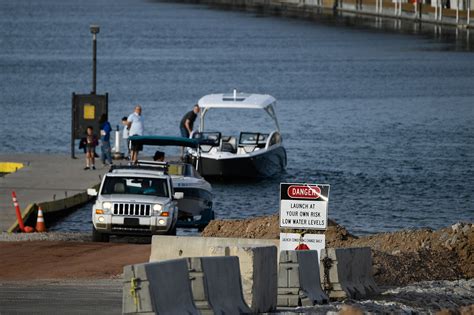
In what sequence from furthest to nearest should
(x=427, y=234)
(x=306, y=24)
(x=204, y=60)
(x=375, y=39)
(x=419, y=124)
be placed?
(x=306, y=24) → (x=375, y=39) → (x=204, y=60) → (x=419, y=124) → (x=427, y=234)

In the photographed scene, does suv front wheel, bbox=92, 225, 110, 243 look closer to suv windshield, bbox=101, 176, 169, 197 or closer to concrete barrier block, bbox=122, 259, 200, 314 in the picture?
suv windshield, bbox=101, 176, 169, 197

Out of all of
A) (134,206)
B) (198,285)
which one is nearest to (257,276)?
(198,285)

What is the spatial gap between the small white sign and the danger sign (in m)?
0.18

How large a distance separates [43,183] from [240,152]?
11.0 metres

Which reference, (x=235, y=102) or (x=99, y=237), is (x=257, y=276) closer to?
(x=99, y=237)

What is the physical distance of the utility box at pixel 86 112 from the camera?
44844 mm

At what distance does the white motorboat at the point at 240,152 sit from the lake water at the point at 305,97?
648mm

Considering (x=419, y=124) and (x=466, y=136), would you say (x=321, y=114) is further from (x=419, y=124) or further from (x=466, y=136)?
(x=466, y=136)

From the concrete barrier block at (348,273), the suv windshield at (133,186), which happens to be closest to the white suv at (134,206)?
the suv windshield at (133,186)

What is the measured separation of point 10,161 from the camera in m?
45.5

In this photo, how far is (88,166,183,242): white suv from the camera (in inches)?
1153

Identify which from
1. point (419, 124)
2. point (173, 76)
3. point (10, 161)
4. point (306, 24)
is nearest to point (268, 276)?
point (10, 161)

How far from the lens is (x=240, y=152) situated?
48906 millimetres

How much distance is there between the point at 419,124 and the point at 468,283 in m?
55.9
